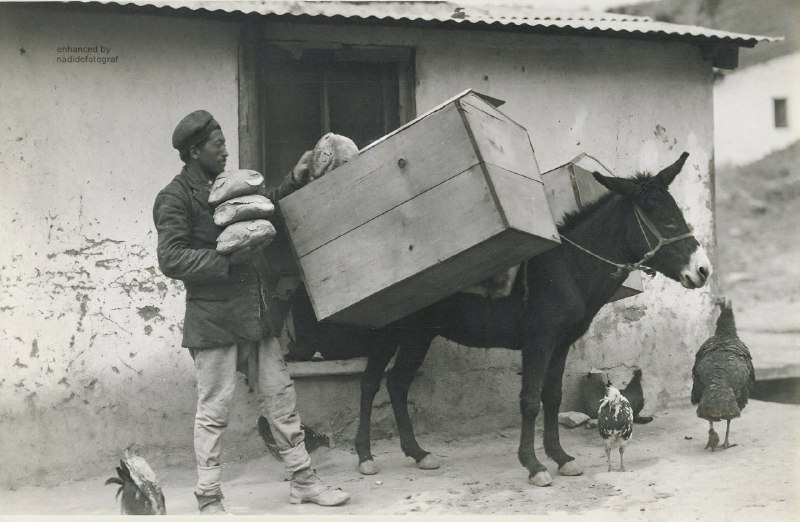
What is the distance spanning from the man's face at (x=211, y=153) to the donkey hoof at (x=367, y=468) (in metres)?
2.20

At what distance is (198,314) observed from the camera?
4.00 metres

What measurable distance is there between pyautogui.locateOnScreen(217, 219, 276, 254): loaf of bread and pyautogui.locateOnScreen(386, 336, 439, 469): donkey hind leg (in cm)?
165

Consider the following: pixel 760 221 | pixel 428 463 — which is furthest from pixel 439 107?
pixel 760 221

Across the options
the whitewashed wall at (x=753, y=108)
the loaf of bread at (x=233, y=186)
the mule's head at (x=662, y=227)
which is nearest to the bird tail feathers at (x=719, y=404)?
the mule's head at (x=662, y=227)

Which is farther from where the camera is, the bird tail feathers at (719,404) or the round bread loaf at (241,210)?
the bird tail feathers at (719,404)

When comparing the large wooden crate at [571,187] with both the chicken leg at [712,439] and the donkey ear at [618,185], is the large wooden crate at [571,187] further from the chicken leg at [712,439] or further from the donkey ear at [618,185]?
the chicken leg at [712,439]

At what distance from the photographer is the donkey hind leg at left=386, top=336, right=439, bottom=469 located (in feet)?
17.3

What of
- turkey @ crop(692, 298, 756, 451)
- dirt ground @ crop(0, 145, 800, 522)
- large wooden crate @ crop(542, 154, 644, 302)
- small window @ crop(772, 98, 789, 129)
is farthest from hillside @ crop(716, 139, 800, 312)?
large wooden crate @ crop(542, 154, 644, 302)

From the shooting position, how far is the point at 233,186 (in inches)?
156

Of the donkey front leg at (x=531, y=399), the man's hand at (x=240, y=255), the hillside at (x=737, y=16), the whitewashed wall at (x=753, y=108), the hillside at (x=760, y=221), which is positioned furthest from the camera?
the hillside at (x=760, y=221)

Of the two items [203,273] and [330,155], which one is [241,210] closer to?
[203,273]

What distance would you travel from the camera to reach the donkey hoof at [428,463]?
5.17 meters

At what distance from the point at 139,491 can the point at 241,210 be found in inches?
58.4

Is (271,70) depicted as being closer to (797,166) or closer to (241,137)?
(241,137)
